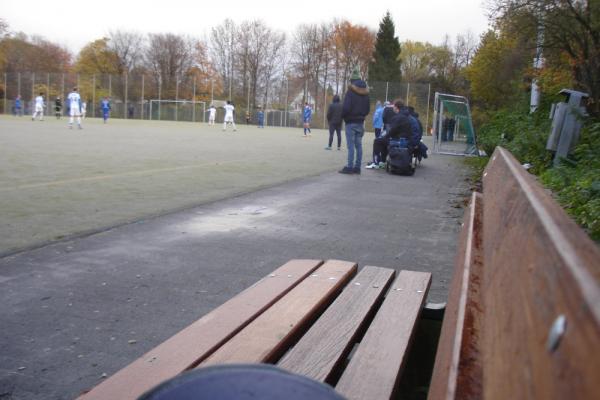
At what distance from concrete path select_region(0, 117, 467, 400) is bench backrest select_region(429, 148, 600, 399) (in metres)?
1.81

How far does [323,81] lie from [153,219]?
72.6 meters

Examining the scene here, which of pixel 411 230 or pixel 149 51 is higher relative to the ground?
pixel 149 51

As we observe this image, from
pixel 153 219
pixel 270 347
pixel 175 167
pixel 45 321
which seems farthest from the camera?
pixel 175 167

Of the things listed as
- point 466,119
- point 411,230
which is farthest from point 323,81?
point 411,230

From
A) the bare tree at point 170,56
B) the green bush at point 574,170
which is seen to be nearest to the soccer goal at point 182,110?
the bare tree at point 170,56

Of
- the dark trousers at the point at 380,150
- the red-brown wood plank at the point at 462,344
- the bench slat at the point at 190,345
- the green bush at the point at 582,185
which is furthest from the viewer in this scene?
the dark trousers at the point at 380,150

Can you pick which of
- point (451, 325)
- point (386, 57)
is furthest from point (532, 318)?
point (386, 57)

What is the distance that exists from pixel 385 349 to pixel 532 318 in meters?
1.29

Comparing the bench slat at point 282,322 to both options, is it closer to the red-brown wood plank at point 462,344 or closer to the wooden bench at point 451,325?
the wooden bench at point 451,325

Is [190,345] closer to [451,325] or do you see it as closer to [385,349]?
[385,349]

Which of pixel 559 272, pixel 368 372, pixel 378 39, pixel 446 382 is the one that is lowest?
pixel 368 372

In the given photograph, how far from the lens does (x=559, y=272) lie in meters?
0.83

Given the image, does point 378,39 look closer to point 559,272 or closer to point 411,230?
point 411,230

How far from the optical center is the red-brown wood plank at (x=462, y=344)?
1.41 metres
